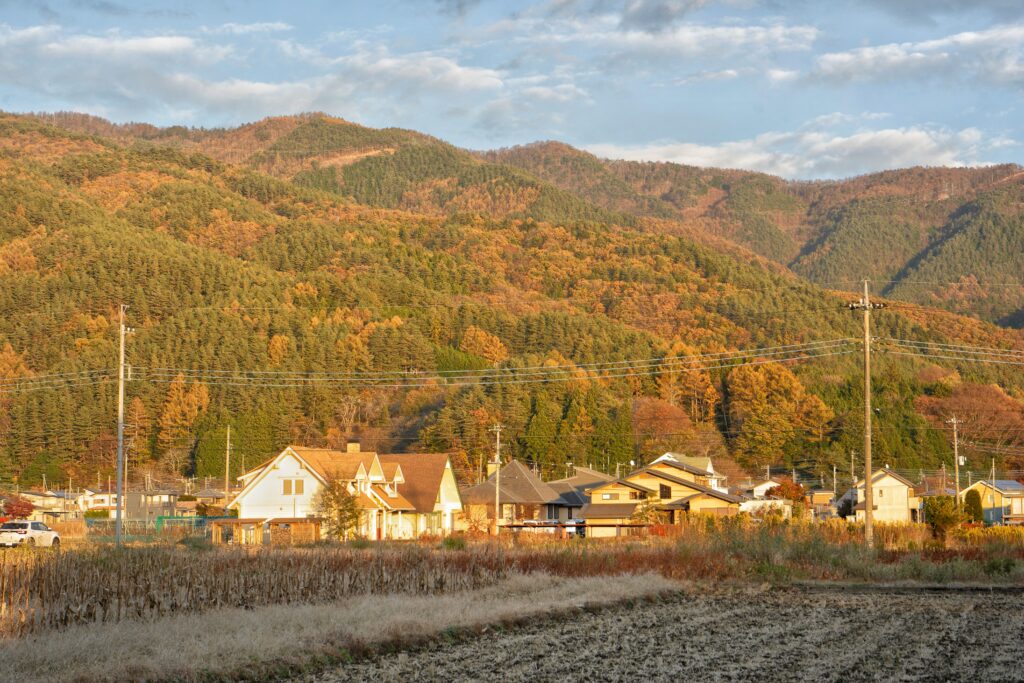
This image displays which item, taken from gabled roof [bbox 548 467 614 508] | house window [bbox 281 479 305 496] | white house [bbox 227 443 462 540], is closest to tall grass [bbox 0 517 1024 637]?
white house [bbox 227 443 462 540]

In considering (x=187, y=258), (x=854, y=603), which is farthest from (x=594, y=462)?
(x=854, y=603)

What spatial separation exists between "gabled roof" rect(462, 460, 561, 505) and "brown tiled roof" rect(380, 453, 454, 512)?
483 centimetres

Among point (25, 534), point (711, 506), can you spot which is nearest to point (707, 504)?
point (711, 506)

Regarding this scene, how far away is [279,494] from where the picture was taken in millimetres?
60719

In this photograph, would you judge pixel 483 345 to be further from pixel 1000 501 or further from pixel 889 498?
pixel 1000 501

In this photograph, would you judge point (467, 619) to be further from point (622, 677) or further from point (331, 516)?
point (331, 516)

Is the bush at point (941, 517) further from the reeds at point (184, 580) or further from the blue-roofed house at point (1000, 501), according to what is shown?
the blue-roofed house at point (1000, 501)

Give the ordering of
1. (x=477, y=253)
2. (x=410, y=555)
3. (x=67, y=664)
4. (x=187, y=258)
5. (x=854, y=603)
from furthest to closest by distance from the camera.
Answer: (x=477, y=253) < (x=187, y=258) < (x=410, y=555) < (x=854, y=603) < (x=67, y=664)

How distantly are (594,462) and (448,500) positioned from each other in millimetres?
29095

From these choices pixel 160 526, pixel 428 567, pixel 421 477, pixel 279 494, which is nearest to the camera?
pixel 428 567

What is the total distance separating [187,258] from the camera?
5197 inches

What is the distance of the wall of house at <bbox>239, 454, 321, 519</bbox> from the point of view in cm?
6019

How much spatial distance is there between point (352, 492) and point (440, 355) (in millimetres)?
53923

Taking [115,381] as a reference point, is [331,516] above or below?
below
